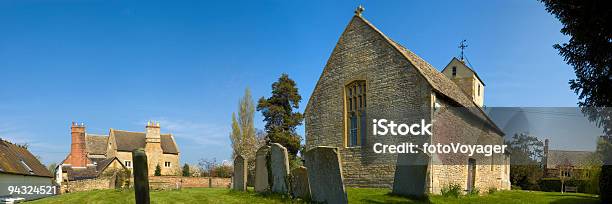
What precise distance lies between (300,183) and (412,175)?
3.64 metres

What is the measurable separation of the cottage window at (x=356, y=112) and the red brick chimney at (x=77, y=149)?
52.9m

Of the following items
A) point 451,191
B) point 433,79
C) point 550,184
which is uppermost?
point 433,79

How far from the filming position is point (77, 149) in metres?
63.0

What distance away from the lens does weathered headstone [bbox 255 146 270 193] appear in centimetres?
1562

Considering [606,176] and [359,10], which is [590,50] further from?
[359,10]

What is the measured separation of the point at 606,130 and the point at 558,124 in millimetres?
2503

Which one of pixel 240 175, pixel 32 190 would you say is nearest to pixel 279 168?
pixel 240 175

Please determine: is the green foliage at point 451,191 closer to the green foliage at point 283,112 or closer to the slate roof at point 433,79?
the slate roof at point 433,79

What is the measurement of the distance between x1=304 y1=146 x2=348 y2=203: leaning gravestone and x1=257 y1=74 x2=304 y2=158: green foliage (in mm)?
30573

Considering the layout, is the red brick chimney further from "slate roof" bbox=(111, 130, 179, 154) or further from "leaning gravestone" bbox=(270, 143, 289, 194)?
"leaning gravestone" bbox=(270, 143, 289, 194)

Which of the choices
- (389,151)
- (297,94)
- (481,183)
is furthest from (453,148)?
(297,94)

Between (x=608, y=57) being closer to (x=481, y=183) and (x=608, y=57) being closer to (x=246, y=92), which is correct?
(x=481, y=183)

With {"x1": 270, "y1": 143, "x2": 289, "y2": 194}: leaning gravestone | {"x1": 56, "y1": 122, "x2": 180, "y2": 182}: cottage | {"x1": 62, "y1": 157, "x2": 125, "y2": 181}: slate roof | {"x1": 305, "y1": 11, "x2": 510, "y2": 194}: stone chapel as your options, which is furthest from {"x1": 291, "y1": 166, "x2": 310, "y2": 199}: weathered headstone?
{"x1": 56, "y1": 122, "x2": 180, "y2": 182}: cottage

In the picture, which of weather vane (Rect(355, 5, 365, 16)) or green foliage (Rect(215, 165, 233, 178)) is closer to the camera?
weather vane (Rect(355, 5, 365, 16))
